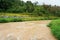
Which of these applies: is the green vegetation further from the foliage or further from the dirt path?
the dirt path

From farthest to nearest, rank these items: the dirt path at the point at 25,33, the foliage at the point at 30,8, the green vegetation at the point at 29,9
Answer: the foliage at the point at 30,8, the green vegetation at the point at 29,9, the dirt path at the point at 25,33

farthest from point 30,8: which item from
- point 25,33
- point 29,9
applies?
point 25,33

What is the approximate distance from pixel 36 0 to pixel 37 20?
18.9 feet

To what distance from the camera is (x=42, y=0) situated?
22297 millimetres

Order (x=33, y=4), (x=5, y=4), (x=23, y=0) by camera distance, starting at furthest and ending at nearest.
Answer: (x=23, y=0) → (x=33, y=4) → (x=5, y=4)

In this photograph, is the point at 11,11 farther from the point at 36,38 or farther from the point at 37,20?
the point at 36,38

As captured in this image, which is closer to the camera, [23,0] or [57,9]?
[57,9]

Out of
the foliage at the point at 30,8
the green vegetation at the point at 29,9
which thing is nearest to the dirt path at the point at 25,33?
the green vegetation at the point at 29,9

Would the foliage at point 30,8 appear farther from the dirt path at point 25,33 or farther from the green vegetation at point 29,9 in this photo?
the dirt path at point 25,33

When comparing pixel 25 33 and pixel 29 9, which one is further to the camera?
pixel 29 9

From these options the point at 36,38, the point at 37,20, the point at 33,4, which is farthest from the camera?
the point at 33,4

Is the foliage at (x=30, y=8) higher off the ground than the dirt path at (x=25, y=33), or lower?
lower

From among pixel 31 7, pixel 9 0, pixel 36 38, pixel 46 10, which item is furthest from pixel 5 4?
pixel 36 38

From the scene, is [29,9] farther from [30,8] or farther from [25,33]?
[25,33]
